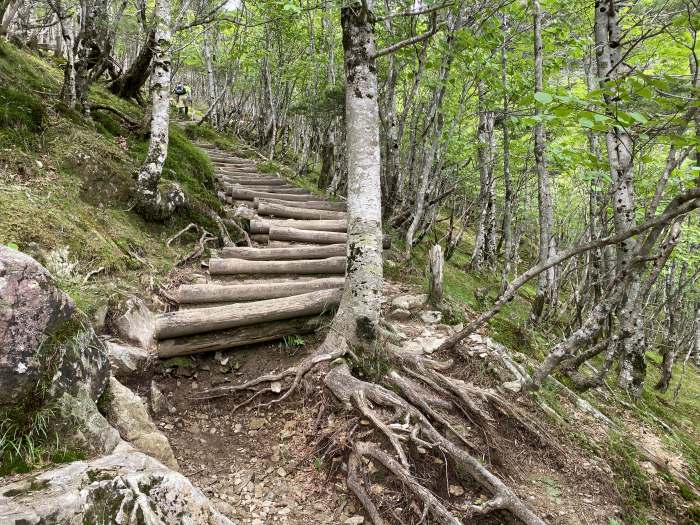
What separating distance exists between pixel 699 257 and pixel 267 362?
14109 mm

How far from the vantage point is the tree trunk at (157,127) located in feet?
22.4

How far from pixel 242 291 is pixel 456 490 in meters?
3.99

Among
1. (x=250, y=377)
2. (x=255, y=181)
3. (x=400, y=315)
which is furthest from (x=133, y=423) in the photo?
(x=255, y=181)

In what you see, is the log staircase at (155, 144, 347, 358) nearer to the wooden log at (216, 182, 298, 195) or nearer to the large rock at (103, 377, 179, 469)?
the wooden log at (216, 182, 298, 195)

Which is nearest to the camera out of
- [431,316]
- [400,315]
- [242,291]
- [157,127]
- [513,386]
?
[513,386]

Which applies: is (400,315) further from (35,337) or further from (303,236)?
(35,337)

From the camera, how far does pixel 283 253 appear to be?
7996mm

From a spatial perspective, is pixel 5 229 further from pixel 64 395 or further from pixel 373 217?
pixel 373 217

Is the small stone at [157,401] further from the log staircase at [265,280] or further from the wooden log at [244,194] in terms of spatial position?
the wooden log at [244,194]

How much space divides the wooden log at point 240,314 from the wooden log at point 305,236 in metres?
3.53

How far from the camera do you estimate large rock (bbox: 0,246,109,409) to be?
2.22 metres

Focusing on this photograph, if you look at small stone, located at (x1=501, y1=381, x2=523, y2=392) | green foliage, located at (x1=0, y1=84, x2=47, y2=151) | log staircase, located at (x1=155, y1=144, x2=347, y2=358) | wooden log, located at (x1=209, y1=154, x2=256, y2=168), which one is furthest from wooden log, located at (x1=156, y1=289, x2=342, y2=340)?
wooden log, located at (x1=209, y1=154, x2=256, y2=168)

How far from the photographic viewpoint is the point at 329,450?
382 centimetres

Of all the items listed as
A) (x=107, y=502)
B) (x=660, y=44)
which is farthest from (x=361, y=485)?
(x=660, y=44)
